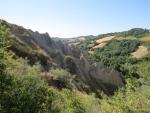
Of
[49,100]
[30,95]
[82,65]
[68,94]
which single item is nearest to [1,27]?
[30,95]

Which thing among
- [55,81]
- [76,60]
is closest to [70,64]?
[76,60]

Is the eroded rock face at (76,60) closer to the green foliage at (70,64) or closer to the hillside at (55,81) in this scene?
the hillside at (55,81)

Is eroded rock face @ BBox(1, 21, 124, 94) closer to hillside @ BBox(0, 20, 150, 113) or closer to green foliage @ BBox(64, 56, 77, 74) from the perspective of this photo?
hillside @ BBox(0, 20, 150, 113)

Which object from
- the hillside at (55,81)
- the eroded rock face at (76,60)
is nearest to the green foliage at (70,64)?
the hillside at (55,81)

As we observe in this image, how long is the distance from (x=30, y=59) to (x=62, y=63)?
18799 mm

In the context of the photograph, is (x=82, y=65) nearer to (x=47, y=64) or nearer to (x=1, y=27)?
(x=47, y=64)

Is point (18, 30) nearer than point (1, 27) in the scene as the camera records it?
No

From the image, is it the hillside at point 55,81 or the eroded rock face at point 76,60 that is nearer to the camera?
the hillside at point 55,81

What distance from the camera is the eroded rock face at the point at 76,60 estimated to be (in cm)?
10656

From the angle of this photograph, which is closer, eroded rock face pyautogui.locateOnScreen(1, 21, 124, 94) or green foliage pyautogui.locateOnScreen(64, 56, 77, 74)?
eroded rock face pyautogui.locateOnScreen(1, 21, 124, 94)

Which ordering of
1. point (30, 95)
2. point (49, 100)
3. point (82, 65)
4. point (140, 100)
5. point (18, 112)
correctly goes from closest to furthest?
point (18, 112), point (30, 95), point (49, 100), point (140, 100), point (82, 65)

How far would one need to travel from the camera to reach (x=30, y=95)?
34.4 meters

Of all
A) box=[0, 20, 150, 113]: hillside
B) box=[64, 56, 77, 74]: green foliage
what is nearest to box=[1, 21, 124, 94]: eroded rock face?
box=[0, 20, 150, 113]: hillside

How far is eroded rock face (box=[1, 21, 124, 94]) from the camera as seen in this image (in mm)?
106562
